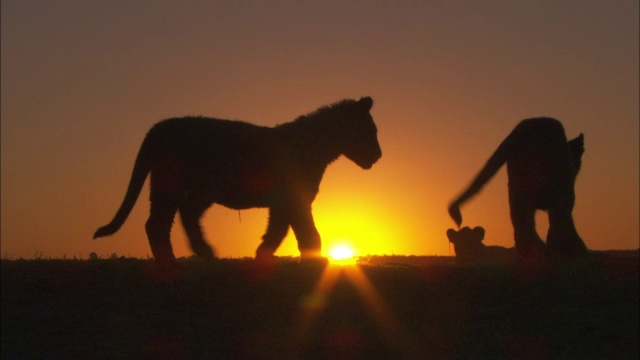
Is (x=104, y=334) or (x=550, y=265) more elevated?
(x=550, y=265)

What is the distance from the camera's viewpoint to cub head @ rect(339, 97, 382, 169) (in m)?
12.6

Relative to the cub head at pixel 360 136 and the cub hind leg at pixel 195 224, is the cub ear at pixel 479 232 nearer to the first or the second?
the cub head at pixel 360 136

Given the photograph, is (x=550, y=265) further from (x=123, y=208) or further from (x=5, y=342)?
(x=5, y=342)

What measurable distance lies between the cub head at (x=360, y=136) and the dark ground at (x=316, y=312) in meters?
2.45

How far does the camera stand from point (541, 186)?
1143 cm

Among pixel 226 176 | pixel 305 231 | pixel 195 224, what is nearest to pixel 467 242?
pixel 305 231

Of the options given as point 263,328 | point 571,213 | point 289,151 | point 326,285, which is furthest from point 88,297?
point 571,213

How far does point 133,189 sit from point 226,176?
112cm

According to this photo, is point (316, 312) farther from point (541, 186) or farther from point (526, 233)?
point (541, 186)

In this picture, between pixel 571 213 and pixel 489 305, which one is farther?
pixel 571 213

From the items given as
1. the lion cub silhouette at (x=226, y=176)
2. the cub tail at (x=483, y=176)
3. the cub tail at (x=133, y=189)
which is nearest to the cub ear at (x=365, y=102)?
the lion cub silhouette at (x=226, y=176)

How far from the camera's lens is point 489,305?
31.8 feet

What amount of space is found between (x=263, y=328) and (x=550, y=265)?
3655 millimetres

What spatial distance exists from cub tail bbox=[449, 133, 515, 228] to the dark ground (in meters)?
1.44
